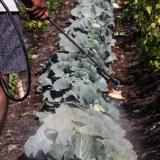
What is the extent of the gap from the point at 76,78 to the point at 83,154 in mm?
1618

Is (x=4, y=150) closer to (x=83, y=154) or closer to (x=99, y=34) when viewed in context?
(x=83, y=154)

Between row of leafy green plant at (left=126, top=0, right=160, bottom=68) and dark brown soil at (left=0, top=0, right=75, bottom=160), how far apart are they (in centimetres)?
107

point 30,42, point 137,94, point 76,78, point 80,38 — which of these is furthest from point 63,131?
point 30,42

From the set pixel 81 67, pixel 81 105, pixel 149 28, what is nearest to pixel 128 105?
pixel 81 67

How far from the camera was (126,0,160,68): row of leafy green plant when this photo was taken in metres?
5.34

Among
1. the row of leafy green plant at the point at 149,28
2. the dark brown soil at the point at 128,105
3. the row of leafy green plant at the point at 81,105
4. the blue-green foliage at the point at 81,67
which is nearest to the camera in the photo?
the row of leafy green plant at the point at 81,105

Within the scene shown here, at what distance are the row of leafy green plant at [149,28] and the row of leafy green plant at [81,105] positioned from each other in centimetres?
42

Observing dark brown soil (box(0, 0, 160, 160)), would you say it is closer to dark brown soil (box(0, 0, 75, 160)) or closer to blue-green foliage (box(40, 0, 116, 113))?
dark brown soil (box(0, 0, 75, 160))

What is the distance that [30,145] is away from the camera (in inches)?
158

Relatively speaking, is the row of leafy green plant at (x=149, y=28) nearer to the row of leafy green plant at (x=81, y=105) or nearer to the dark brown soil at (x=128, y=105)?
the dark brown soil at (x=128, y=105)

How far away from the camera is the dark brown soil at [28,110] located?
4914 mm

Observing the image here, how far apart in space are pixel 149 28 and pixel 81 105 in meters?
1.27

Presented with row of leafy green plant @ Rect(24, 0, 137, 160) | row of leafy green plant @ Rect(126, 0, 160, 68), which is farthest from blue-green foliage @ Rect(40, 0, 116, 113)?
row of leafy green plant @ Rect(126, 0, 160, 68)

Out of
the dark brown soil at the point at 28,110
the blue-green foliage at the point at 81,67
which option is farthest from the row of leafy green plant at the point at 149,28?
the dark brown soil at the point at 28,110
